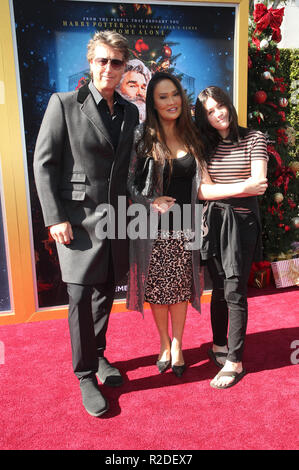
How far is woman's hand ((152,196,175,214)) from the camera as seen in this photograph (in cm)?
209

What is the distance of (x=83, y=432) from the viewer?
1.85m

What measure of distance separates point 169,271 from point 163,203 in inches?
17.2

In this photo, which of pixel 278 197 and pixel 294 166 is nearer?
pixel 278 197

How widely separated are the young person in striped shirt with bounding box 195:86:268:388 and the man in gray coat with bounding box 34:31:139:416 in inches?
18.5

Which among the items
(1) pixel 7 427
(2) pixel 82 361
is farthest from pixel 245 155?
(1) pixel 7 427

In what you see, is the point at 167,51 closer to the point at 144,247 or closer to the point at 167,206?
the point at 167,206

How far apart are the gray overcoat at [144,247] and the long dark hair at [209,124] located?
190 mm

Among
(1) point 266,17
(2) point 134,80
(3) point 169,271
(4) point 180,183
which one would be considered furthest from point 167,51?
(3) point 169,271

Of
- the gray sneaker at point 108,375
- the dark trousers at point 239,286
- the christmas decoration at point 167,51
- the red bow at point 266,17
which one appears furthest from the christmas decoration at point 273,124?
the gray sneaker at point 108,375

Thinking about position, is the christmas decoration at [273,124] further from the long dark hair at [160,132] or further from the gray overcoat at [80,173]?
the gray overcoat at [80,173]

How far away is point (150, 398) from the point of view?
7.00 ft

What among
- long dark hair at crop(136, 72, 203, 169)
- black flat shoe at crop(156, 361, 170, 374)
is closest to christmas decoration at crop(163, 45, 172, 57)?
long dark hair at crop(136, 72, 203, 169)

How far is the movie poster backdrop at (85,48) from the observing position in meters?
2.95

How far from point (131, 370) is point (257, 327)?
117 cm
